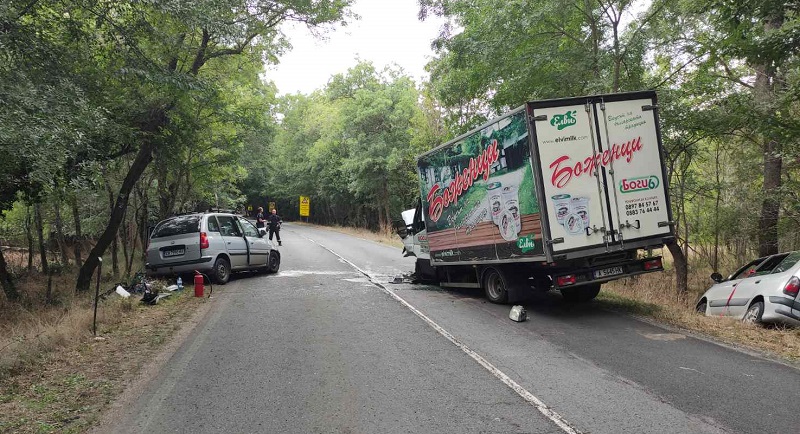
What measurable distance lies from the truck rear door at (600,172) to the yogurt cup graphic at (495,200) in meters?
1.10

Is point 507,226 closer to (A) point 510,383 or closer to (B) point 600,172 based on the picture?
(B) point 600,172

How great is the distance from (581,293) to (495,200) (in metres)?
2.60

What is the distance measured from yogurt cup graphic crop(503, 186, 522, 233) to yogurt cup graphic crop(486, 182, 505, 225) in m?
0.14

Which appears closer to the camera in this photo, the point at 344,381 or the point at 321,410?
the point at 321,410

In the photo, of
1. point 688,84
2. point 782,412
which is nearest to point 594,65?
point 688,84

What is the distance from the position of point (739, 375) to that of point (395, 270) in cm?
1118

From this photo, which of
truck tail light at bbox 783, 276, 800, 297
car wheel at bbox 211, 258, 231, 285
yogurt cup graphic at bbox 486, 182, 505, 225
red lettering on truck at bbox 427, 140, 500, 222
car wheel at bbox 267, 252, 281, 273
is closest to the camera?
truck tail light at bbox 783, 276, 800, 297

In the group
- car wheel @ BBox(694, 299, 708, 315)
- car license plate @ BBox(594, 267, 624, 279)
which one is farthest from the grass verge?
car wheel @ BBox(694, 299, 708, 315)

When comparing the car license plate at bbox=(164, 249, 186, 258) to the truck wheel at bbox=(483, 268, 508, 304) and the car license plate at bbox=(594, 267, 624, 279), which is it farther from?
the car license plate at bbox=(594, 267, 624, 279)

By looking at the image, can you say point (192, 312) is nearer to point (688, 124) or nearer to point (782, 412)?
point (782, 412)

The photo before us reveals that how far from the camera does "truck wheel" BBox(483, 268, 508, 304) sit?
30.9ft

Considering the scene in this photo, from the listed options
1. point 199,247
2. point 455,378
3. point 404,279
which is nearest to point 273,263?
point 199,247

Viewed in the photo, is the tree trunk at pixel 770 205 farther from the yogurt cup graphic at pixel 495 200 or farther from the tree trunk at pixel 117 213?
the tree trunk at pixel 117 213

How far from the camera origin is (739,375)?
214 inches
